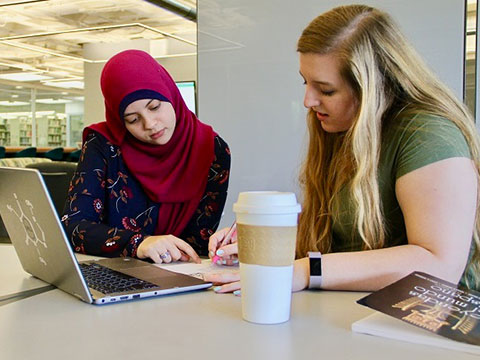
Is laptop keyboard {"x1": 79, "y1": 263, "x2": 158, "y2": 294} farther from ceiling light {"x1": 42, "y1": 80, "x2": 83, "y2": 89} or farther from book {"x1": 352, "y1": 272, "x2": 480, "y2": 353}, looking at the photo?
ceiling light {"x1": 42, "y1": 80, "x2": 83, "y2": 89}

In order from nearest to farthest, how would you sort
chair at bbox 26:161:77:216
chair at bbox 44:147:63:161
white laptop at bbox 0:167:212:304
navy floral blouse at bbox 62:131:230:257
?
white laptop at bbox 0:167:212:304, navy floral blouse at bbox 62:131:230:257, chair at bbox 26:161:77:216, chair at bbox 44:147:63:161

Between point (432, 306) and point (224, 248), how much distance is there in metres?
0.49

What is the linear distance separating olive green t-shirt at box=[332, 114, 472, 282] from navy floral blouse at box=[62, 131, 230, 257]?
478 millimetres

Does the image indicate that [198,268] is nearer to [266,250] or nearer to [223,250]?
[223,250]

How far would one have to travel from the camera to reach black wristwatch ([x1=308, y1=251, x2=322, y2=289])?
3.02ft

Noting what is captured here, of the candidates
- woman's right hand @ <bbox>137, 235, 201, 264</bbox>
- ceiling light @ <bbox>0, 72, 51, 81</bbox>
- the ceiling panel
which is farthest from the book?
ceiling light @ <bbox>0, 72, 51, 81</bbox>

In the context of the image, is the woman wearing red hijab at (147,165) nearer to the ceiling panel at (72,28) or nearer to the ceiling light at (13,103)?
the ceiling panel at (72,28)

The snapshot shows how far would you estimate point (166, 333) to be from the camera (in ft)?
2.35

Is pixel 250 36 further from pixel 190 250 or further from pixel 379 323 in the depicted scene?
pixel 379 323

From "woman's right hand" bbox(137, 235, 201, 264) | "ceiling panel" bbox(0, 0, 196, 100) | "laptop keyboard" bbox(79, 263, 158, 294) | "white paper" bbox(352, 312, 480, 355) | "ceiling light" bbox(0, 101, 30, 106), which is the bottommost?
"white paper" bbox(352, 312, 480, 355)

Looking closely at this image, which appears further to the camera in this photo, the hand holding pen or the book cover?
the hand holding pen

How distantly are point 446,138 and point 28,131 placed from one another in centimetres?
1364

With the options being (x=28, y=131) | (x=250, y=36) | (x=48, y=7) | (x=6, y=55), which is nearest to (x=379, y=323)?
(x=250, y=36)

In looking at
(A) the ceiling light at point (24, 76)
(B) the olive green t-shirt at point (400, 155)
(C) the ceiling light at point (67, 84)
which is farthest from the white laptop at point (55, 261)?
(C) the ceiling light at point (67, 84)
